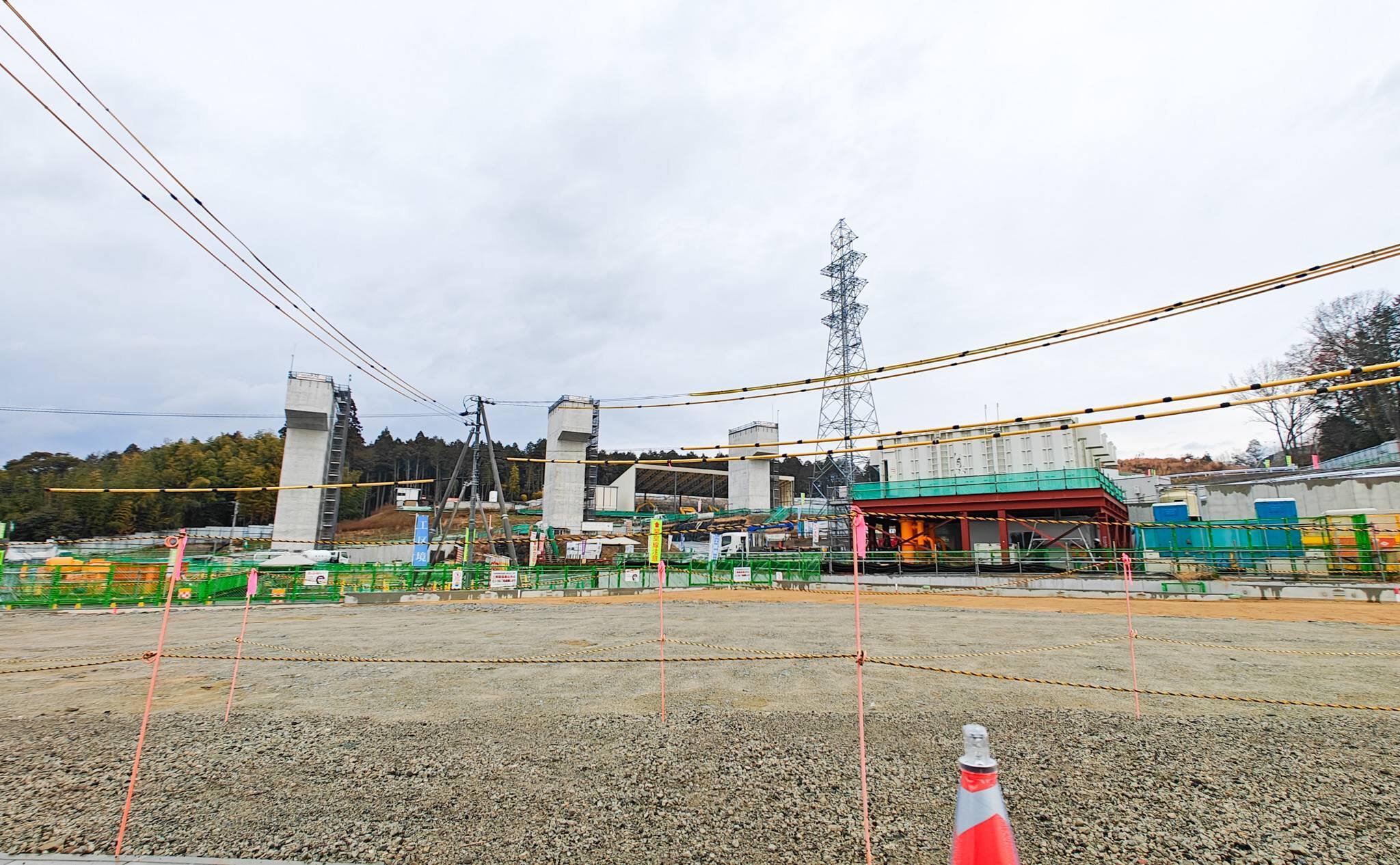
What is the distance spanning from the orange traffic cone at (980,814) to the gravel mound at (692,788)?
1691mm

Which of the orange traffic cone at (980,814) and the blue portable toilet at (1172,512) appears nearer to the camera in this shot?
the orange traffic cone at (980,814)

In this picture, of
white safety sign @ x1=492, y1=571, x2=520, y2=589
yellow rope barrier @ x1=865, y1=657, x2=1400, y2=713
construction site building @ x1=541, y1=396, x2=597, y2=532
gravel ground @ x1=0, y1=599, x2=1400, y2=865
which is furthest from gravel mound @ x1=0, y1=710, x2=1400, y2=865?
construction site building @ x1=541, y1=396, x2=597, y2=532

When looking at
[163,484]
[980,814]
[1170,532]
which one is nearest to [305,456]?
[980,814]

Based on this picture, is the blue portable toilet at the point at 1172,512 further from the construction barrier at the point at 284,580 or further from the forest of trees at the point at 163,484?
the forest of trees at the point at 163,484

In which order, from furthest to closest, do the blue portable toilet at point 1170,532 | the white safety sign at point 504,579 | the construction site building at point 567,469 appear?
the construction site building at point 567,469 < the blue portable toilet at point 1170,532 < the white safety sign at point 504,579

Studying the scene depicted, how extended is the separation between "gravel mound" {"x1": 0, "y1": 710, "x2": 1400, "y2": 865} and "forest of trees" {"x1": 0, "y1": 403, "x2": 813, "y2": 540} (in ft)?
159

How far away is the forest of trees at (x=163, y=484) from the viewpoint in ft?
202

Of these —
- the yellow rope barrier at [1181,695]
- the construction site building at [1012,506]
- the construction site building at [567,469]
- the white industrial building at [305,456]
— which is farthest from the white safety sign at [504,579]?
the yellow rope barrier at [1181,695]

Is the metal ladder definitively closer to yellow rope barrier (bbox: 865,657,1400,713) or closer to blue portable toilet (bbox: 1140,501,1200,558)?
blue portable toilet (bbox: 1140,501,1200,558)

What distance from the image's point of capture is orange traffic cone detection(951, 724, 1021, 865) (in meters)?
2.24

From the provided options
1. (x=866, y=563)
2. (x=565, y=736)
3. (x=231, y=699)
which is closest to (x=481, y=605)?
(x=231, y=699)

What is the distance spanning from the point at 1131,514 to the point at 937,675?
4246 centimetres

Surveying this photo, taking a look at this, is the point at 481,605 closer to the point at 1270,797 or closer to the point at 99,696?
the point at 99,696

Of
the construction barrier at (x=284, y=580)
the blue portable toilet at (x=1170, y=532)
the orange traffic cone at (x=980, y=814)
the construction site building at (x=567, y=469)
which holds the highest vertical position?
the construction site building at (x=567, y=469)
